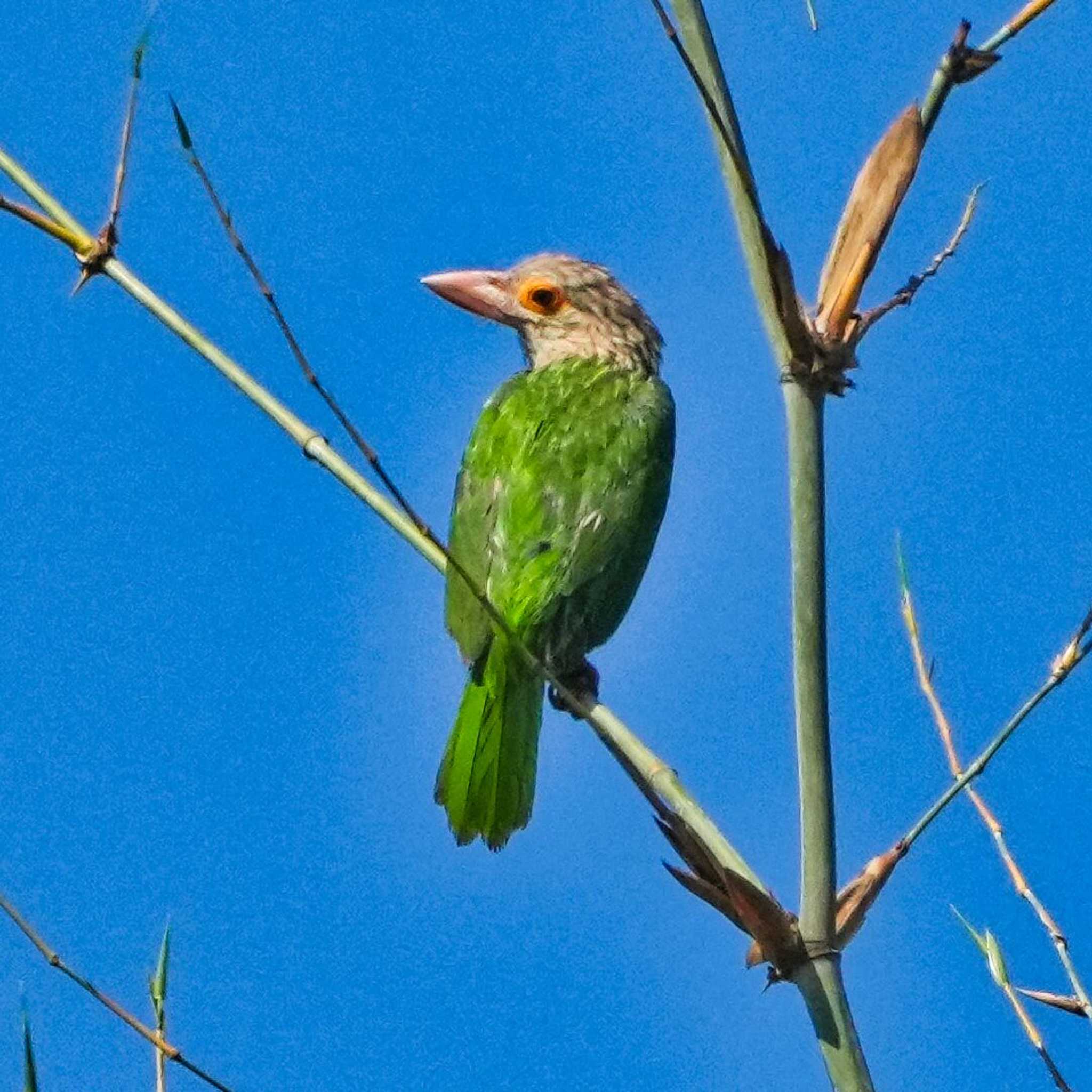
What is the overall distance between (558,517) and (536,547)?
12 cm

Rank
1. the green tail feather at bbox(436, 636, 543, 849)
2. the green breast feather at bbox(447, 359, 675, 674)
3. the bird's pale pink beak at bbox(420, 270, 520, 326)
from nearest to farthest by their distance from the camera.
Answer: the green tail feather at bbox(436, 636, 543, 849), the green breast feather at bbox(447, 359, 675, 674), the bird's pale pink beak at bbox(420, 270, 520, 326)

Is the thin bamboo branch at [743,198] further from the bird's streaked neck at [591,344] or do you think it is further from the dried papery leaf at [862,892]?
the bird's streaked neck at [591,344]

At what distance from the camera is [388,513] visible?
3344 millimetres

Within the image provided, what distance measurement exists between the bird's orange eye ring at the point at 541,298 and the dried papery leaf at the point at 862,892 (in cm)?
419

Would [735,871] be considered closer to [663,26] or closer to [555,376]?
[663,26]

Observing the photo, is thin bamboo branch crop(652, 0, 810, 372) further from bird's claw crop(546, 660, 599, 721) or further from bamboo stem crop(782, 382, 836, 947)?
bird's claw crop(546, 660, 599, 721)

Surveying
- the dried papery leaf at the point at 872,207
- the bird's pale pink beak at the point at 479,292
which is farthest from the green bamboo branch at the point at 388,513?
the bird's pale pink beak at the point at 479,292

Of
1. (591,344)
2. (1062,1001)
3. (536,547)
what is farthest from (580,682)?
(1062,1001)

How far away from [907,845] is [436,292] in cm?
409

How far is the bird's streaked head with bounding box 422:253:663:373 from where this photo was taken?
254 inches

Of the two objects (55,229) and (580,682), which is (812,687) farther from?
(580,682)

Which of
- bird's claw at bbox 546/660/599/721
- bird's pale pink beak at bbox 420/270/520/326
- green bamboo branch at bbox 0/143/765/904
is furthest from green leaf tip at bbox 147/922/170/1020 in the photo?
bird's pale pink beak at bbox 420/270/520/326

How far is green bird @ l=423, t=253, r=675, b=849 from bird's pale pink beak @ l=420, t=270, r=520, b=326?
470 millimetres

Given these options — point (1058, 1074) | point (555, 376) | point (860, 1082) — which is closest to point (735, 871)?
point (860, 1082)
